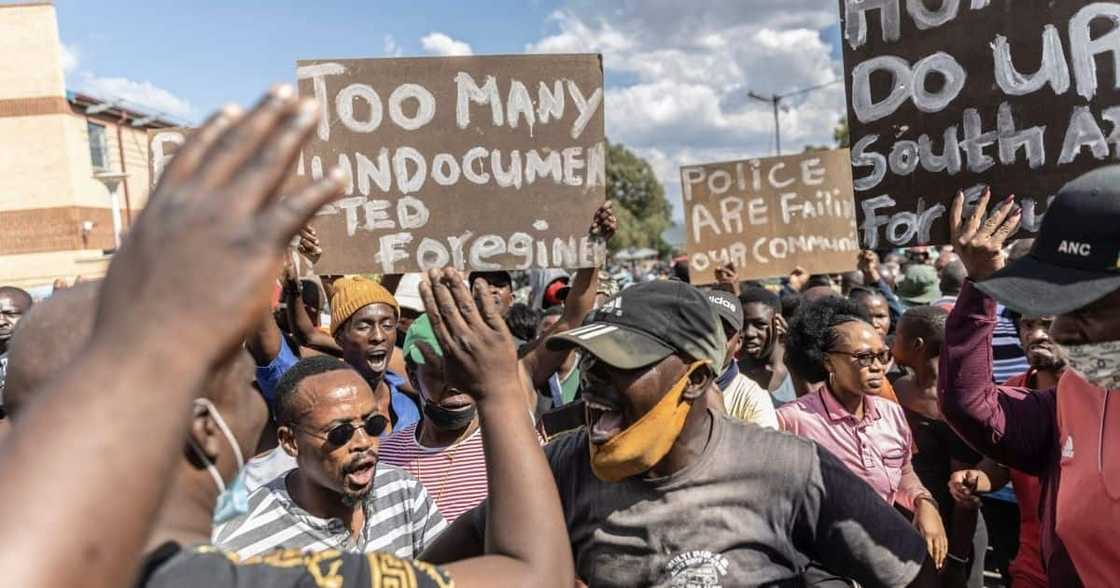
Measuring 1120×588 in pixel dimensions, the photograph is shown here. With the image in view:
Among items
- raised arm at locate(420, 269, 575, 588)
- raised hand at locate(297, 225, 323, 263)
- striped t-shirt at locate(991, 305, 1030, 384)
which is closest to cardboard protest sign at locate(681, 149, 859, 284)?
striped t-shirt at locate(991, 305, 1030, 384)

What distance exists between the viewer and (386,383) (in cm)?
450

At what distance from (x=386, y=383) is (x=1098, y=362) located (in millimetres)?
3273

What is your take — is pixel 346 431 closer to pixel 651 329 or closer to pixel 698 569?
pixel 651 329

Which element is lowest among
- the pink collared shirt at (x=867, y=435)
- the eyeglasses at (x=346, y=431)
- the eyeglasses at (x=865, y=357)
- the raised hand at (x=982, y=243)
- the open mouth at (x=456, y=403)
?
the pink collared shirt at (x=867, y=435)

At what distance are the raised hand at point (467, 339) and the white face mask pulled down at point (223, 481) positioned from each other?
0.42m

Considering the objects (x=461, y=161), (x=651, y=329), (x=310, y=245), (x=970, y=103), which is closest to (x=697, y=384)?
(x=651, y=329)

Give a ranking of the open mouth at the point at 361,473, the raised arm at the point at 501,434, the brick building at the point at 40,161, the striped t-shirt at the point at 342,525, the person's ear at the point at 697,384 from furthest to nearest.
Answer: the brick building at the point at 40,161 → the open mouth at the point at 361,473 → the striped t-shirt at the point at 342,525 → the person's ear at the point at 697,384 → the raised arm at the point at 501,434

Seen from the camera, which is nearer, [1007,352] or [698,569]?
[698,569]

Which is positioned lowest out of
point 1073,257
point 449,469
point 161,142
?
point 449,469

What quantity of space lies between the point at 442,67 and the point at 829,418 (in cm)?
239

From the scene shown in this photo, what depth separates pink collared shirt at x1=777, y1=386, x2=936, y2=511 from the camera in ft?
12.1

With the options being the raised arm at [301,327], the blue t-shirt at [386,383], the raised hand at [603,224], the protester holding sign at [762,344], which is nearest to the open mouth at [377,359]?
the blue t-shirt at [386,383]

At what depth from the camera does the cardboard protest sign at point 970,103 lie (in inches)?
124

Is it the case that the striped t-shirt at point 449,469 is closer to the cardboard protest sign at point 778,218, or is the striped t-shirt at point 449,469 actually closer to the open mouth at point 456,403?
the open mouth at point 456,403
